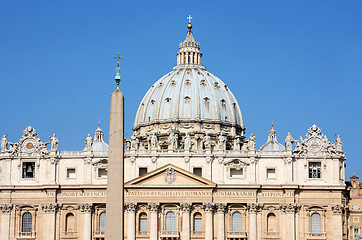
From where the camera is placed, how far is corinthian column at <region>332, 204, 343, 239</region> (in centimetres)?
10575

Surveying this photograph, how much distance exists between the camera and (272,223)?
10719 centimetres

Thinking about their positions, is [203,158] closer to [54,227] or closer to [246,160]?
[246,160]

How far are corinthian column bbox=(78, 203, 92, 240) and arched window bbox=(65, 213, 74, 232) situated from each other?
1684mm

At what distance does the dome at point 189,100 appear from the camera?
452ft

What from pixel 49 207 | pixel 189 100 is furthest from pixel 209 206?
pixel 189 100

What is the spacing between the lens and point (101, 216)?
10831 cm

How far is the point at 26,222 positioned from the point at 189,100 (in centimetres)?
3948

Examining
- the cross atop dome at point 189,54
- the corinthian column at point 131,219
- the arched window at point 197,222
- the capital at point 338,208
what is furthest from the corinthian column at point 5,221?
the cross atop dome at point 189,54

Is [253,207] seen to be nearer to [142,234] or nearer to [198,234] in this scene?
[198,234]

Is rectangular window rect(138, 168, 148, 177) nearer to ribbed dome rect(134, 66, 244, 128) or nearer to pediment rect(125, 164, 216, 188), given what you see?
pediment rect(125, 164, 216, 188)

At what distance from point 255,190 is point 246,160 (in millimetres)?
3693

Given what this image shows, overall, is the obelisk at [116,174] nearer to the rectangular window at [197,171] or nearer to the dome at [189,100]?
the rectangular window at [197,171]

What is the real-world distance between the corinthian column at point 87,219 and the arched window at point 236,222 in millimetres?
16533

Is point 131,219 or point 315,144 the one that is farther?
point 315,144
